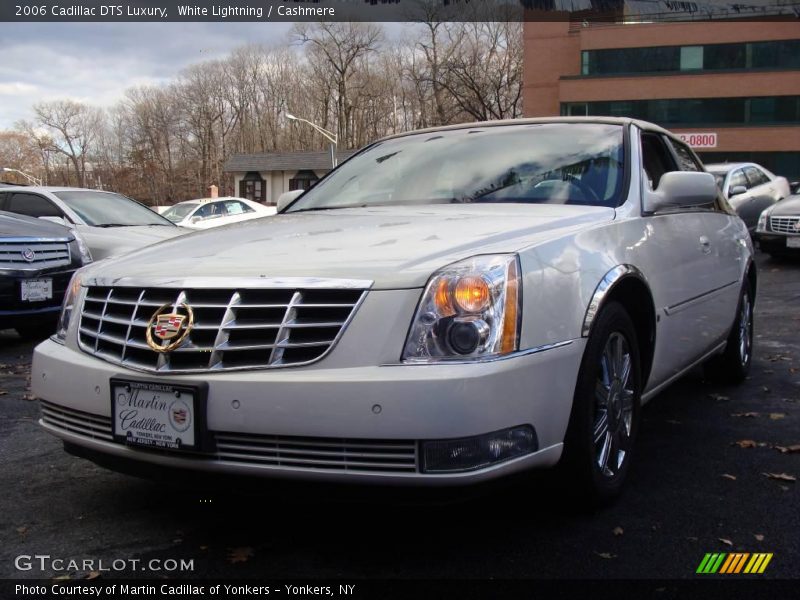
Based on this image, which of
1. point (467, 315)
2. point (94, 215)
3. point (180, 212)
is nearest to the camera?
point (467, 315)

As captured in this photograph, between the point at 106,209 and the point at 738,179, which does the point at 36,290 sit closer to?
the point at 106,209

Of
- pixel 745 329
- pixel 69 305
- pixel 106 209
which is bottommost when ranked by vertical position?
pixel 745 329

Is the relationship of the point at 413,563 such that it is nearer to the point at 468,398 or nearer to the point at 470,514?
the point at 470,514

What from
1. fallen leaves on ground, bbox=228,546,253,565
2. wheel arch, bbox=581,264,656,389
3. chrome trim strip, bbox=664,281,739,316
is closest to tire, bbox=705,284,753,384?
chrome trim strip, bbox=664,281,739,316

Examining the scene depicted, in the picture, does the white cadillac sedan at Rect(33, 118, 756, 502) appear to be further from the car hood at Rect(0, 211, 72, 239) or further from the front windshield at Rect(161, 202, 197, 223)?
the front windshield at Rect(161, 202, 197, 223)

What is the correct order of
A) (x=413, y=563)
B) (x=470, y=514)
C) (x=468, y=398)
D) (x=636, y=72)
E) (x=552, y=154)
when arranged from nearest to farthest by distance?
(x=468, y=398), (x=413, y=563), (x=470, y=514), (x=552, y=154), (x=636, y=72)

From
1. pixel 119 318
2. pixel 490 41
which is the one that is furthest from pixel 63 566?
pixel 490 41

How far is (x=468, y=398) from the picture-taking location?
92.8 inches

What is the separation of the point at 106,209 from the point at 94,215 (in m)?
0.26

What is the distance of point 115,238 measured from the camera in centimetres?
869

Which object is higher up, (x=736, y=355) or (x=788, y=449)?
(x=736, y=355)

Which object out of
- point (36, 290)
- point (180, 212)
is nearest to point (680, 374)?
point (36, 290)

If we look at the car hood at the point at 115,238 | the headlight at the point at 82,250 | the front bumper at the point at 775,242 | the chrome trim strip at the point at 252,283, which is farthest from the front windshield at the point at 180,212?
the chrome trim strip at the point at 252,283

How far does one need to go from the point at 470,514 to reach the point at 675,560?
75cm
